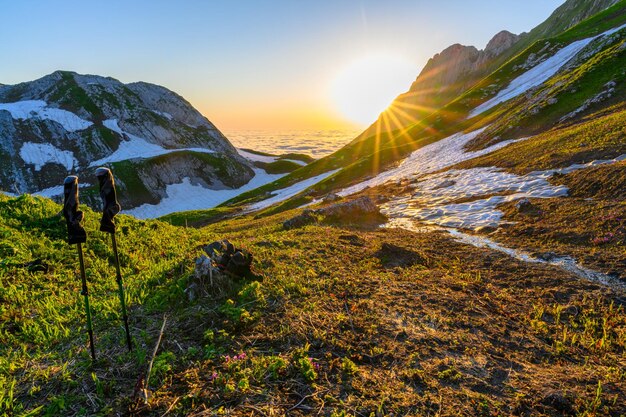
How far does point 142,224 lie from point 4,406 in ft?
37.2

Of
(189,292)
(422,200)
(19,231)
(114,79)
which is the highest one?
(114,79)

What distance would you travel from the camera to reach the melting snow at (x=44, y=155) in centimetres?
8379

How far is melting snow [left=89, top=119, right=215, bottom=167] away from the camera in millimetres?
92312

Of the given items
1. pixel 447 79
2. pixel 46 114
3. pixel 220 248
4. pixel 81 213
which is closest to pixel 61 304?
pixel 81 213

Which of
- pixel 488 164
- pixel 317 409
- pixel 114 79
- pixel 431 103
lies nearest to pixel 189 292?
pixel 317 409

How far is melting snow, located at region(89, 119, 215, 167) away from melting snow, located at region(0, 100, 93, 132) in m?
7.96

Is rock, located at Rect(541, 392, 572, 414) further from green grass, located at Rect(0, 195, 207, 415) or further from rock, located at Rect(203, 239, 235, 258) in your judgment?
rock, located at Rect(203, 239, 235, 258)

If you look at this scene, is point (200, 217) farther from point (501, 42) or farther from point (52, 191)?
point (501, 42)

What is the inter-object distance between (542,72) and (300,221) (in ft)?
256

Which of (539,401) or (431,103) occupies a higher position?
(431,103)

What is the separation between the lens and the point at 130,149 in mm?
99250

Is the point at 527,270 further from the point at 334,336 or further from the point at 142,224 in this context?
the point at 142,224

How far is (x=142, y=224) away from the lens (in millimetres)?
14359

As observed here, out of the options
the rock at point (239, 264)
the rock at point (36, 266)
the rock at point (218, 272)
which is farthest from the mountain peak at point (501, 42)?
the rock at point (36, 266)
